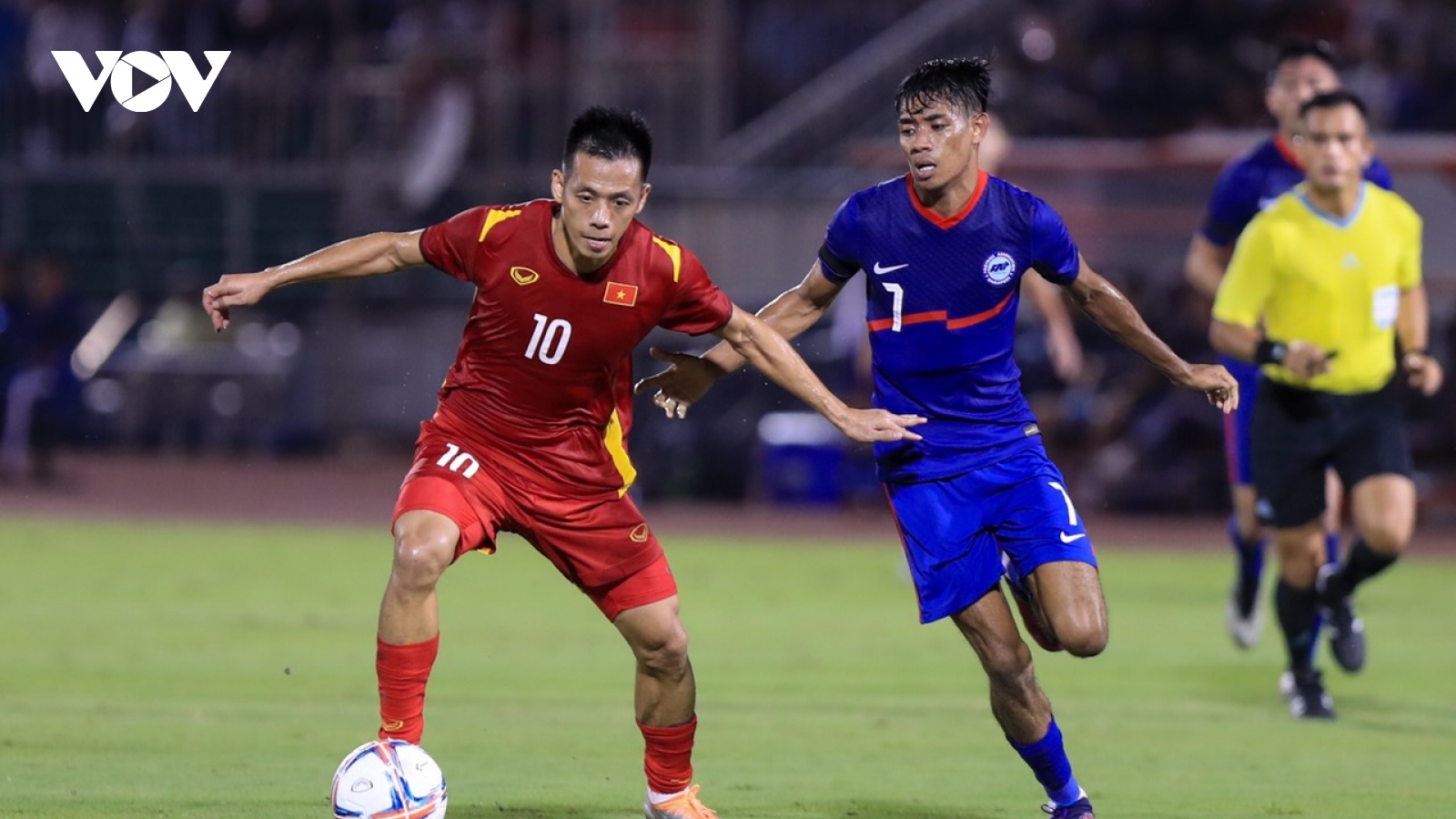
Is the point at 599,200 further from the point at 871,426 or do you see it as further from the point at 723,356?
the point at 871,426

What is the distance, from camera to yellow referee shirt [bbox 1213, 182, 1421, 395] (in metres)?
9.41

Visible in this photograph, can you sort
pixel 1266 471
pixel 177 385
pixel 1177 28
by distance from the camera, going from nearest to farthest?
pixel 1266 471 < pixel 1177 28 < pixel 177 385

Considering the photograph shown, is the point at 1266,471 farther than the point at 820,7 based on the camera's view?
No

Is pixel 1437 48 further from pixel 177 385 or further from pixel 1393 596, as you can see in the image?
pixel 177 385

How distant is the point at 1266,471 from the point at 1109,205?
10.3 meters

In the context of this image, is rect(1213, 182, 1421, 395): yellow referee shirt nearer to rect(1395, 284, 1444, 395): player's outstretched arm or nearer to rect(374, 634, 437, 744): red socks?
rect(1395, 284, 1444, 395): player's outstretched arm

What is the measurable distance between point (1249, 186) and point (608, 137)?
5.09 metres

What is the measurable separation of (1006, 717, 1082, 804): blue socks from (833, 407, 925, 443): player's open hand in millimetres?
1111

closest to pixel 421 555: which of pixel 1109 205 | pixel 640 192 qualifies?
pixel 640 192

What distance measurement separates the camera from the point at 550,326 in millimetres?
6715

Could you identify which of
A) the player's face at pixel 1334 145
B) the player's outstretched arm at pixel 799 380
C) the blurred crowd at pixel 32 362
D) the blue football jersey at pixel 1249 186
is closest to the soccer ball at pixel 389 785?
the player's outstretched arm at pixel 799 380

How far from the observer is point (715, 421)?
21.0 metres

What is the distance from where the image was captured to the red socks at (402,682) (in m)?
6.45

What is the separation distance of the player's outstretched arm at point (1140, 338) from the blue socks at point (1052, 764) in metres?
1.26
